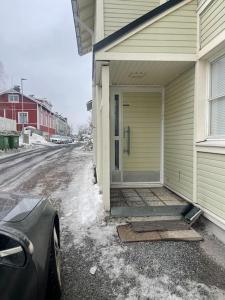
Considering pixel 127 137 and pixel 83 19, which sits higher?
pixel 83 19

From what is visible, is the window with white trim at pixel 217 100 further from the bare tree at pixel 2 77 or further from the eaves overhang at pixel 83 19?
the bare tree at pixel 2 77

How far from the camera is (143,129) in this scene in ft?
23.2

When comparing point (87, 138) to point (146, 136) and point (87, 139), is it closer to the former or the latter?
→ point (87, 139)

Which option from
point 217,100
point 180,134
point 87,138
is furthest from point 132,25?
point 87,138

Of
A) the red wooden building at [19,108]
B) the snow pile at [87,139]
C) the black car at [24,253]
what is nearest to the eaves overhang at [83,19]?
the black car at [24,253]

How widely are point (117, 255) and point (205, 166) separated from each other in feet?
6.59

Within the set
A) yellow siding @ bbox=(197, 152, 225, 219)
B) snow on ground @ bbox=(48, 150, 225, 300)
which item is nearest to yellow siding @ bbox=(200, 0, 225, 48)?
yellow siding @ bbox=(197, 152, 225, 219)

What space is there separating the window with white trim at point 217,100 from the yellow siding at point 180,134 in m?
0.50

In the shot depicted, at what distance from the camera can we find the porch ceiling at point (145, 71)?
518 centimetres

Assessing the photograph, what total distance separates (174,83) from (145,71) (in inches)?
32.2

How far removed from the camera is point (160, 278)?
312 cm

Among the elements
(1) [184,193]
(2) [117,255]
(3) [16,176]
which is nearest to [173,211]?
(1) [184,193]

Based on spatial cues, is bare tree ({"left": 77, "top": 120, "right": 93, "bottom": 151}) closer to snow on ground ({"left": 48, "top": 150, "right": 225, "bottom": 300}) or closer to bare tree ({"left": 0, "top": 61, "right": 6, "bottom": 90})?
snow on ground ({"left": 48, "top": 150, "right": 225, "bottom": 300})

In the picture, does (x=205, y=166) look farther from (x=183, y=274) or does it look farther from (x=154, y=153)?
(x=154, y=153)
